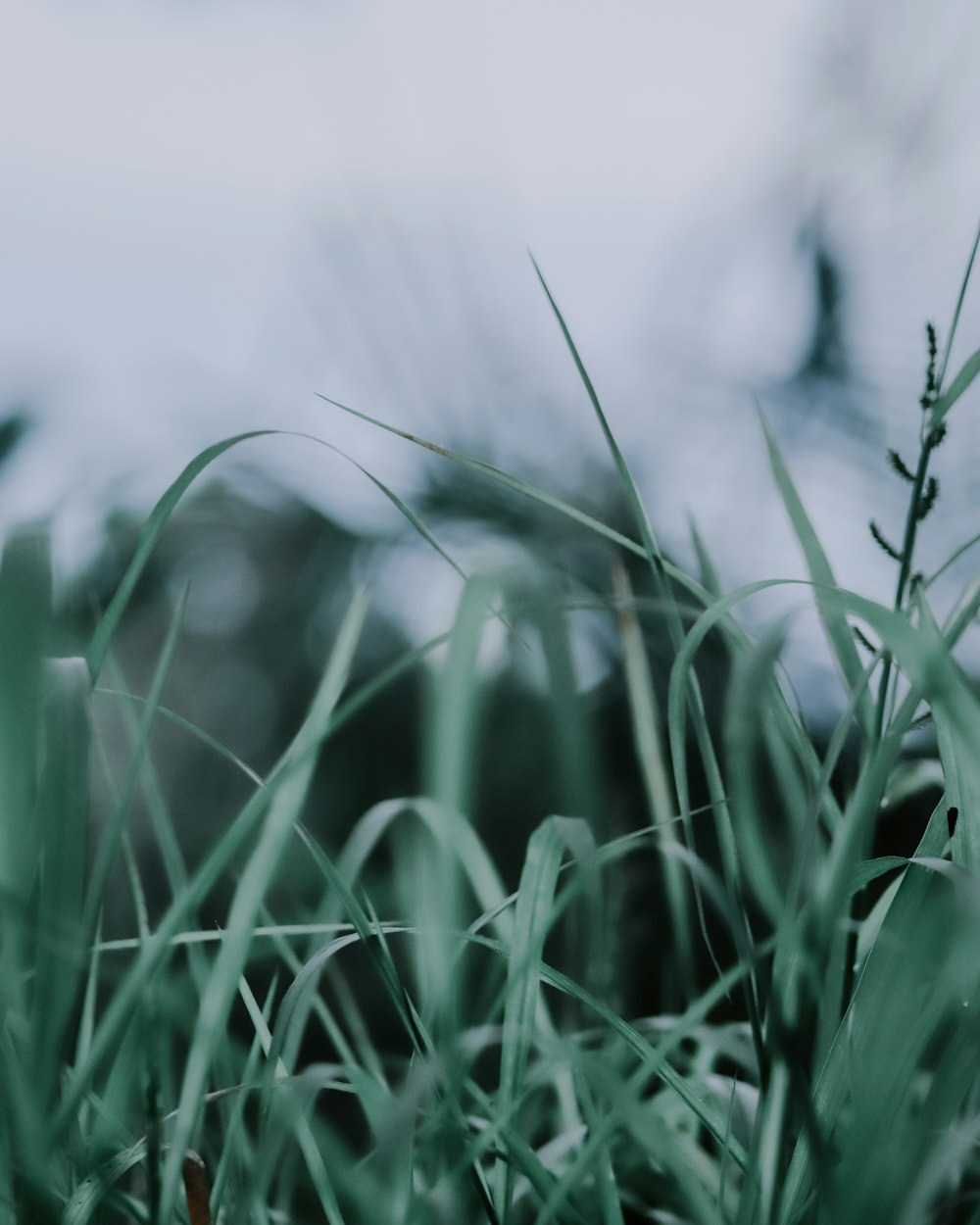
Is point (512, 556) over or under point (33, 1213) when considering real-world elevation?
over

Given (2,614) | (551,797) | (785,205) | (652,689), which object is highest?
(785,205)

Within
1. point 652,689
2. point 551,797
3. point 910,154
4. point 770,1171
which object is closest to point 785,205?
point 910,154

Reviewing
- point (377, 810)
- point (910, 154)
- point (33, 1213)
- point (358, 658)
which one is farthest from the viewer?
point (358, 658)

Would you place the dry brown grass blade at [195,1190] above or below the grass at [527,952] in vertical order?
below

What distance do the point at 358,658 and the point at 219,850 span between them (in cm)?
69

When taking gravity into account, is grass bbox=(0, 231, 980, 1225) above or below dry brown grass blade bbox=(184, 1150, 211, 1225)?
above

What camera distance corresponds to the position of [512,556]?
0.69 ft

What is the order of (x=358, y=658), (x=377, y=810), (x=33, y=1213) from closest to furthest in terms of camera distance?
(x=33, y=1213) < (x=377, y=810) < (x=358, y=658)

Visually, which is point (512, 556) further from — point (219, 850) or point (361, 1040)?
point (361, 1040)

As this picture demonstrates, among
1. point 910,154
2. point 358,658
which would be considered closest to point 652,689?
point 358,658

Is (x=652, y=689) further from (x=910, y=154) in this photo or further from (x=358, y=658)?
(x=910, y=154)

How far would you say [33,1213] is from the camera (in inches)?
6.4

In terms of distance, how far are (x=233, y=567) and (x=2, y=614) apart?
30.8 inches

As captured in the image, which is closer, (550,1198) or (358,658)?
(550,1198)
